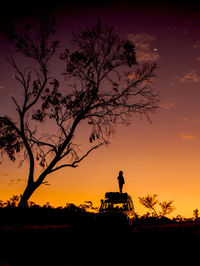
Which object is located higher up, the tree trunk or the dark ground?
the tree trunk

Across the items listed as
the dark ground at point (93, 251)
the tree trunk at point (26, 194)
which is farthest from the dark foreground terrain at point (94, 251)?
the tree trunk at point (26, 194)

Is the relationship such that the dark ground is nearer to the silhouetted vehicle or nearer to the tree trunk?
the silhouetted vehicle

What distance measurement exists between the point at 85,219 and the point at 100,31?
1248 cm

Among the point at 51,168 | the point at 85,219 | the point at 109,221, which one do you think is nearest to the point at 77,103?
the point at 51,168

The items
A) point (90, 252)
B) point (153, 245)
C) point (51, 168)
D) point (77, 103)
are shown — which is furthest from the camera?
point (77, 103)

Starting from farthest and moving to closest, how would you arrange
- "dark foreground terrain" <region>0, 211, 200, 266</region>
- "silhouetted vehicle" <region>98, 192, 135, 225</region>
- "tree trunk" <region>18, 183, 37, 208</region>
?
"tree trunk" <region>18, 183, 37, 208</region>
"silhouetted vehicle" <region>98, 192, 135, 225</region>
"dark foreground terrain" <region>0, 211, 200, 266</region>

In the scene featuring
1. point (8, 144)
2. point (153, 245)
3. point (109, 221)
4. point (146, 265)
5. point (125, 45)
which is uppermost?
point (125, 45)

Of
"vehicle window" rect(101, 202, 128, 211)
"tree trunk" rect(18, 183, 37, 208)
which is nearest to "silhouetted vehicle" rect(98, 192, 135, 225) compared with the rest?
"vehicle window" rect(101, 202, 128, 211)

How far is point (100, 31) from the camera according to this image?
1739cm

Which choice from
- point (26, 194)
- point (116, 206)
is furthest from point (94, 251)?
point (26, 194)

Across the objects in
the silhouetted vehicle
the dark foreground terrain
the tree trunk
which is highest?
the tree trunk

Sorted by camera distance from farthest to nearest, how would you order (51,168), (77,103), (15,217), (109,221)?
(77,103) < (51,168) < (15,217) < (109,221)

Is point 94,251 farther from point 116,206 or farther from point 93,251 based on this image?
point 116,206

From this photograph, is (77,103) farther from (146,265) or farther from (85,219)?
(146,265)
